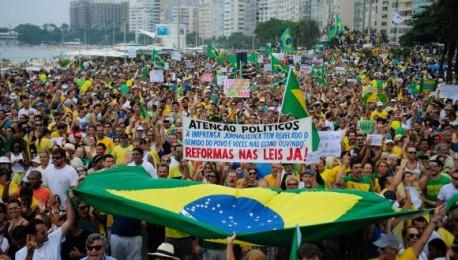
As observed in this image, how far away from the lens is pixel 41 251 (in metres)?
5.71

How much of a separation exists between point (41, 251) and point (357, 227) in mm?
2705

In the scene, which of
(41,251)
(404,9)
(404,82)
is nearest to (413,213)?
(41,251)

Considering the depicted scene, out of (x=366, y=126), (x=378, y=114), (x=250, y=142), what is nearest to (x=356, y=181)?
(x=250, y=142)

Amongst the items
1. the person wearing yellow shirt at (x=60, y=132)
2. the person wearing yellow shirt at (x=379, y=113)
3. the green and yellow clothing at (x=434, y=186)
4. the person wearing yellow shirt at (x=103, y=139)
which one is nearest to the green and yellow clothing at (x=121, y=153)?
the person wearing yellow shirt at (x=103, y=139)

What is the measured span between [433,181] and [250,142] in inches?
96.0

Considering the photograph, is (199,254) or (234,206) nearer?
(234,206)

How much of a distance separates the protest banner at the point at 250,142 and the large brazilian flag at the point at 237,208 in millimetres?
1215

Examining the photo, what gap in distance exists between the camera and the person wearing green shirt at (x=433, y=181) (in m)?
8.34

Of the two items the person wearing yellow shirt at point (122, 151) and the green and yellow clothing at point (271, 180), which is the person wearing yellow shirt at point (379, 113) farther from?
the green and yellow clothing at point (271, 180)

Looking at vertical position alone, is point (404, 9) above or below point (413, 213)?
above

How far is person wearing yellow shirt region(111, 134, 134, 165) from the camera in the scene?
10.2 metres

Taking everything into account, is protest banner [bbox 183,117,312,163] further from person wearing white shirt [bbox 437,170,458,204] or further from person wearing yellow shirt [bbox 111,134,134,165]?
person wearing yellow shirt [bbox 111,134,134,165]

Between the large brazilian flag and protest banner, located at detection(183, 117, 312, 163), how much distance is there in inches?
47.8

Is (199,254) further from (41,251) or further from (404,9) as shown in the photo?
(404,9)
